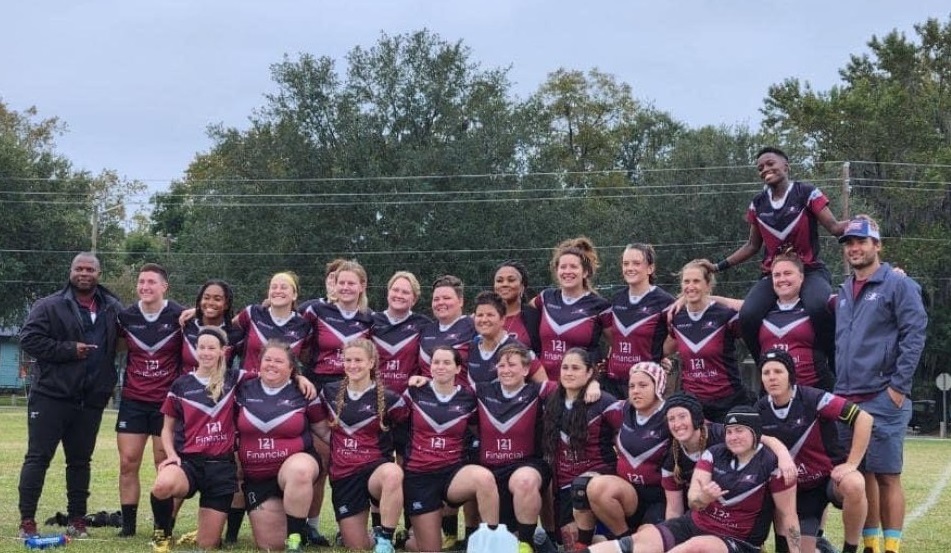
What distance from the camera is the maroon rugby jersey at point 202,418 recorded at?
802 centimetres

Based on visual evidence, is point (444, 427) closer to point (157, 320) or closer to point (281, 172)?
point (157, 320)

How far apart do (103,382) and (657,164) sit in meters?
35.1

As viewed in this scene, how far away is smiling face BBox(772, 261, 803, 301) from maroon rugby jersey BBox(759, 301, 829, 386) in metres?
0.14

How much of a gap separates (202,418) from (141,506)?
3167 mm

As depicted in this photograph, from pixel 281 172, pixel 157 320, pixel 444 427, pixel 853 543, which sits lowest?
pixel 853 543

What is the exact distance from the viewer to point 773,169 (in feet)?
26.0

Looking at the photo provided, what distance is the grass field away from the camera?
8.15m

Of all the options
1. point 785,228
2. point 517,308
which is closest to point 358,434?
point 517,308

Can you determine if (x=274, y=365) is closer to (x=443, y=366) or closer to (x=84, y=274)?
(x=443, y=366)

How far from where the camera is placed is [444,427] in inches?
315

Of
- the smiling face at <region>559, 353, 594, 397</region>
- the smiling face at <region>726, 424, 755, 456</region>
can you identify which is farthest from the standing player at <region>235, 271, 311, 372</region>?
the smiling face at <region>726, 424, 755, 456</region>

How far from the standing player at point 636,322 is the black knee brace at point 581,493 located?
3.37ft

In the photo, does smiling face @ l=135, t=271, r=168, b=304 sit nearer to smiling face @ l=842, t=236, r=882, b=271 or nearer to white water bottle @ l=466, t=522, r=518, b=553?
white water bottle @ l=466, t=522, r=518, b=553

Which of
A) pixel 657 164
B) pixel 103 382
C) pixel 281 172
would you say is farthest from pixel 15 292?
pixel 103 382
